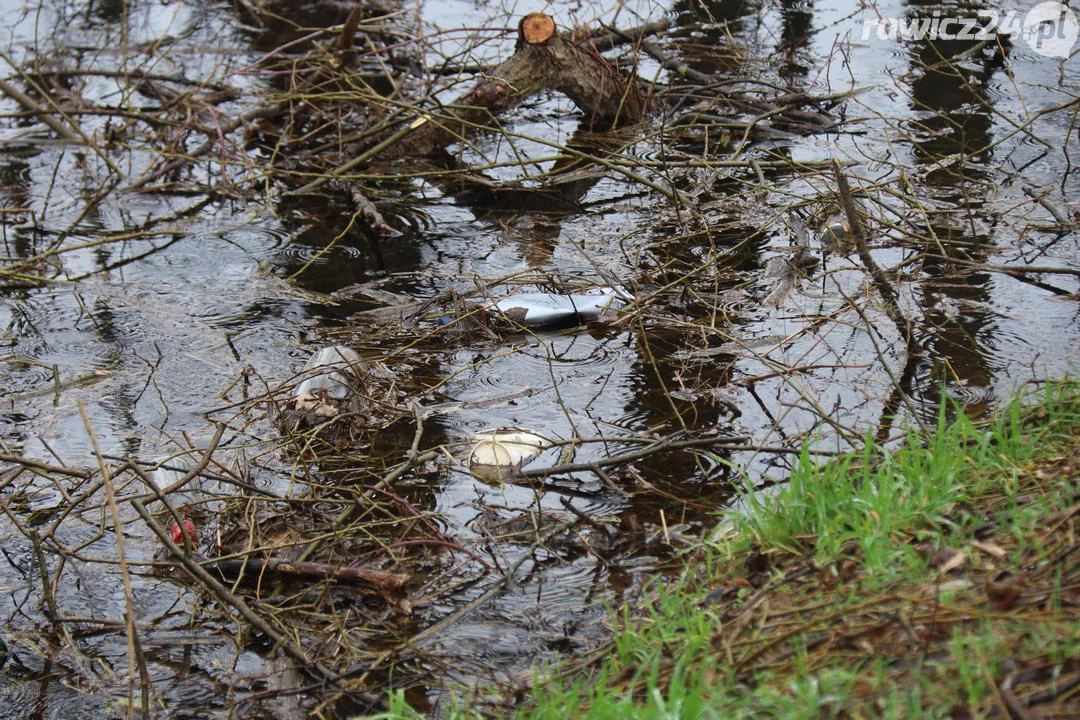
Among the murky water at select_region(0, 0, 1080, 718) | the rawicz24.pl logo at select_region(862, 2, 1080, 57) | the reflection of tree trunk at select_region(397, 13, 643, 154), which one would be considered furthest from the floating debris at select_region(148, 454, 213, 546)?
the rawicz24.pl logo at select_region(862, 2, 1080, 57)

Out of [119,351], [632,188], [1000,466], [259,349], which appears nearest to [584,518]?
[1000,466]

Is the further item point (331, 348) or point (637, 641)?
point (331, 348)

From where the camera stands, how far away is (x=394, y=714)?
7.64 feet

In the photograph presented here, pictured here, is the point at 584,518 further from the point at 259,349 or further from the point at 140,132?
the point at 140,132

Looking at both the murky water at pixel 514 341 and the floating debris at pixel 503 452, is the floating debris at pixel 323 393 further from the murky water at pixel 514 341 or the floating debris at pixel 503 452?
the floating debris at pixel 503 452

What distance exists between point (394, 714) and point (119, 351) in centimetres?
269

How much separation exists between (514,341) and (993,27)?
5.53 meters

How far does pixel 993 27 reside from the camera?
25.6 feet

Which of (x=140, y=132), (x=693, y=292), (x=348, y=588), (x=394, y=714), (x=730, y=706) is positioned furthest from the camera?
(x=140, y=132)

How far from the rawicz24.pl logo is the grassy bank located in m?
5.49

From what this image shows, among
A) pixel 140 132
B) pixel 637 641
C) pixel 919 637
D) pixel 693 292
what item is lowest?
pixel 637 641

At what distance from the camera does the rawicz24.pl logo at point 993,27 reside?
7.64m

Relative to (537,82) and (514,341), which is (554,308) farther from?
(537,82)

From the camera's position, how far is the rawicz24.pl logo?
764 centimetres
